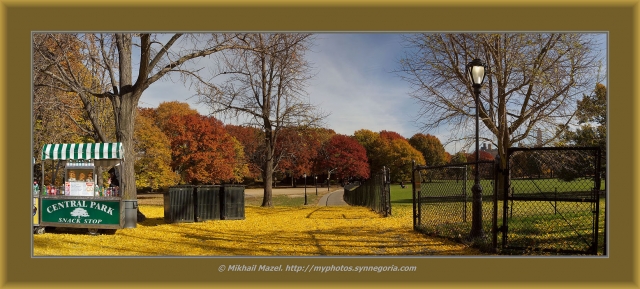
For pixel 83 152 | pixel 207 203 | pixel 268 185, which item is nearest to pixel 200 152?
pixel 268 185

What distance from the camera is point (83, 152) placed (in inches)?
459

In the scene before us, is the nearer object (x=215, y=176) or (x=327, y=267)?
(x=327, y=267)

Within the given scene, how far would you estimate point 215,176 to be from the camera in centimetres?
4503

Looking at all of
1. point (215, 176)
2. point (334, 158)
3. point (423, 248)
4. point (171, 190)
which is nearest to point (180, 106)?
point (215, 176)

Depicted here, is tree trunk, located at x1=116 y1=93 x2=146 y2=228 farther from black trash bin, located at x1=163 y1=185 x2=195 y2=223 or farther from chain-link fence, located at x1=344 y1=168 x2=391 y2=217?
chain-link fence, located at x1=344 y1=168 x2=391 y2=217

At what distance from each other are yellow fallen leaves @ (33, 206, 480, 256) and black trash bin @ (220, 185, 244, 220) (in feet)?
4.23

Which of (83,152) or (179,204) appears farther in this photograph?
(179,204)

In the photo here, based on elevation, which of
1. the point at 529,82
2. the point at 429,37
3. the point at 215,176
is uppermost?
the point at 429,37

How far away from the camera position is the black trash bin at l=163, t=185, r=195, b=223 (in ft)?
47.1

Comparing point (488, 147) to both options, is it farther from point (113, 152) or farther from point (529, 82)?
point (113, 152)

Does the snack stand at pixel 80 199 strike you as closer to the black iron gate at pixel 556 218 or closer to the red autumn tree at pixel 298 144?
the black iron gate at pixel 556 218

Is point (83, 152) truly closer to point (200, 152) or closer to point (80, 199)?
point (80, 199)

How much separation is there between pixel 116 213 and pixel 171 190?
3.16 metres

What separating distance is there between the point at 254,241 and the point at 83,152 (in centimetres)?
469
